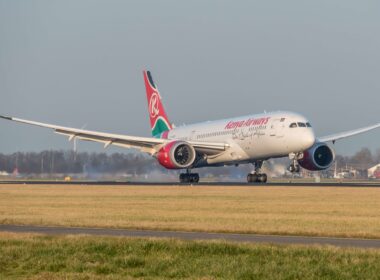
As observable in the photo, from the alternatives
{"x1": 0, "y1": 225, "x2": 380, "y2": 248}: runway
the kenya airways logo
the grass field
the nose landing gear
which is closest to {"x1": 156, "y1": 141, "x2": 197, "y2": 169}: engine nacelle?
the nose landing gear

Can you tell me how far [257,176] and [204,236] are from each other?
51672mm

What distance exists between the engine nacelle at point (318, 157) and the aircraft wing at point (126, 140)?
7235 millimetres

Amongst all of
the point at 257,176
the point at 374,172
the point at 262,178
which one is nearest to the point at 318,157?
the point at 262,178

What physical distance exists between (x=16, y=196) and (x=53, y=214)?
58.3ft

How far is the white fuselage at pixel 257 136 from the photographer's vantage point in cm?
7588

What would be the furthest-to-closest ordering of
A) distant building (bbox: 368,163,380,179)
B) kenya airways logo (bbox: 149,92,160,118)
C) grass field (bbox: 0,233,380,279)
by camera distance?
1. distant building (bbox: 368,163,380,179)
2. kenya airways logo (bbox: 149,92,160,118)
3. grass field (bbox: 0,233,380,279)

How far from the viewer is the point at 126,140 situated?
84.2m

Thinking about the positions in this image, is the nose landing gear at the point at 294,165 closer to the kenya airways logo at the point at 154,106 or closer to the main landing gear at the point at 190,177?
the main landing gear at the point at 190,177

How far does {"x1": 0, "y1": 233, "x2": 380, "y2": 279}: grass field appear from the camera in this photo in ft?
72.1

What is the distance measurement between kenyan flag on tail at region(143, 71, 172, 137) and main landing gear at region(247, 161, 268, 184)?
43.5ft

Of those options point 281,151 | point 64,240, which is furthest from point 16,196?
point 64,240

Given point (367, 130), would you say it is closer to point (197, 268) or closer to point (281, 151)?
point (281, 151)

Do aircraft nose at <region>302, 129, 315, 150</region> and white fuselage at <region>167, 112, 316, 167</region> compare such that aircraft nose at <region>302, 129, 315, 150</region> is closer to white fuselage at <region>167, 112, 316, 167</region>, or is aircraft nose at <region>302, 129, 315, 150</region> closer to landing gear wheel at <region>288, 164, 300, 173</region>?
white fuselage at <region>167, 112, 316, 167</region>

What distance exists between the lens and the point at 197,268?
22.8 meters
